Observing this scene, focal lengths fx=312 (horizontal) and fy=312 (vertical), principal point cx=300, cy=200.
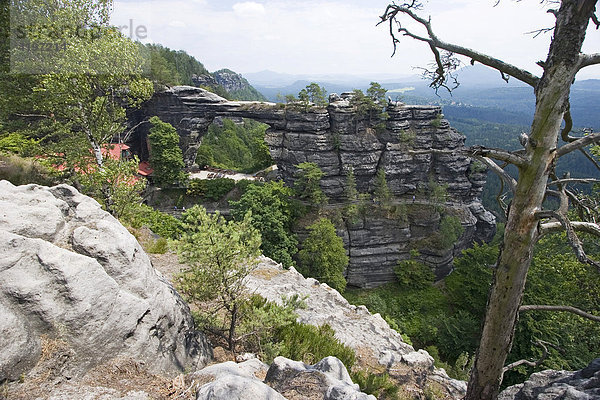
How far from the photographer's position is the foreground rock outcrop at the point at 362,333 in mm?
8023

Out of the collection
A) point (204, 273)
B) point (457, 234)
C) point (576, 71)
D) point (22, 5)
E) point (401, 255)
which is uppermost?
point (22, 5)

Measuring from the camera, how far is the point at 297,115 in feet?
107

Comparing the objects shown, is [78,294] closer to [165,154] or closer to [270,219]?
[270,219]

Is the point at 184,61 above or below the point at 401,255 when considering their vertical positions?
above

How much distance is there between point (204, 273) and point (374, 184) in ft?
95.6

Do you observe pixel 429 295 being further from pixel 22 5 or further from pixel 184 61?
pixel 184 61

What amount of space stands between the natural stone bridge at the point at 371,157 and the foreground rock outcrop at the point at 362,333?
17855 mm

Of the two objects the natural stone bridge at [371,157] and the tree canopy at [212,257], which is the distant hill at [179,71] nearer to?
the natural stone bridge at [371,157]

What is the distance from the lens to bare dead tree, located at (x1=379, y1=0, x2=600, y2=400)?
10.2 feet

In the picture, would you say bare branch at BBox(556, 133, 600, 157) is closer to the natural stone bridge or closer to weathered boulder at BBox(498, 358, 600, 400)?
weathered boulder at BBox(498, 358, 600, 400)

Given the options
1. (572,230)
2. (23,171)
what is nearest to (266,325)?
(572,230)

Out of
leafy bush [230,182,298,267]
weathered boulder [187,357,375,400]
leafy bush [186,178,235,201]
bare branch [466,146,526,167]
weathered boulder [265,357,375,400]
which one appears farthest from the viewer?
leafy bush [186,178,235,201]

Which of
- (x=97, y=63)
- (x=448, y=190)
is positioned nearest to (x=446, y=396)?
(x=97, y=63)

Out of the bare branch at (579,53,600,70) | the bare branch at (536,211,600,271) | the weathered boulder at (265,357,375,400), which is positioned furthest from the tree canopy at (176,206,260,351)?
the bare branch at (579,53,600,70)
